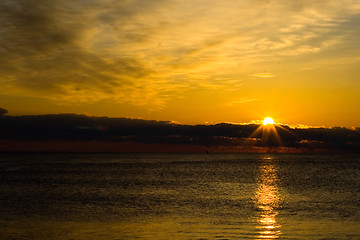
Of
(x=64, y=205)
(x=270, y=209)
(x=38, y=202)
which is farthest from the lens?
(x=38, y=202)

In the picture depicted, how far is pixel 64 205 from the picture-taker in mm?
46062

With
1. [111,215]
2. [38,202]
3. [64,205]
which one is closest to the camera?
[111,215]

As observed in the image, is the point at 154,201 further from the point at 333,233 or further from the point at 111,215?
the point at 333,233

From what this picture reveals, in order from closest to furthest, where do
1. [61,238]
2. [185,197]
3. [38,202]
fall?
[61,238] → [38,202] → [185,197]

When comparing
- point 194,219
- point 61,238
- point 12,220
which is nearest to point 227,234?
point 194,219

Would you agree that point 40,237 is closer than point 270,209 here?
Yes

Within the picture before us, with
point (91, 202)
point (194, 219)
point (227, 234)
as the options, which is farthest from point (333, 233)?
point (91, 202)

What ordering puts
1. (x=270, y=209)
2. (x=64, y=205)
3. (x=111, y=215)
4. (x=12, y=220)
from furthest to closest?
(x=64, y=205) → (x=270, y=209) → (x=111, y=215) → (x=12, y=220)

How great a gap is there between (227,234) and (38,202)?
28771mm

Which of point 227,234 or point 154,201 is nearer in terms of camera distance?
point 227,234

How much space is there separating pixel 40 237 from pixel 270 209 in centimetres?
2303

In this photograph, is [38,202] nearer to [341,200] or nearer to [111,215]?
[111,215]

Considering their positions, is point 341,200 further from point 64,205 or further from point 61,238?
point 61,238

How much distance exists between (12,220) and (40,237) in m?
8.26
